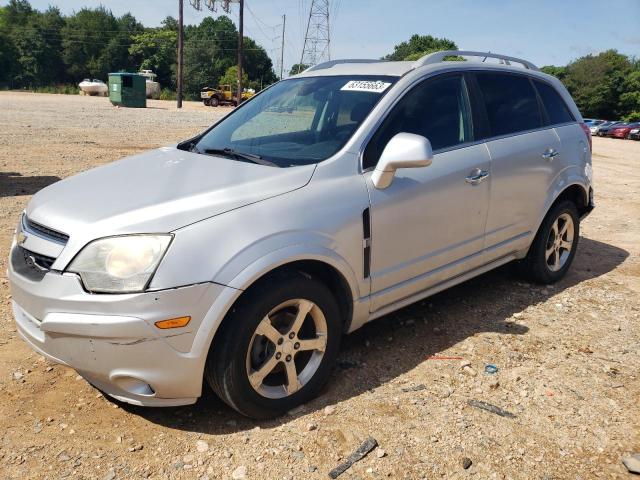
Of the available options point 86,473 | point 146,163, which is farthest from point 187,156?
point 86,473

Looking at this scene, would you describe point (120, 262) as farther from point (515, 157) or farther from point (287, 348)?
point (515, 157)

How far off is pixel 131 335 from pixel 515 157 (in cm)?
301

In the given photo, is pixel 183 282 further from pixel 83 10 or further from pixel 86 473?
pixel 83 10

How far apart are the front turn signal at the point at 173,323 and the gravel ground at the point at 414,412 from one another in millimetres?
670

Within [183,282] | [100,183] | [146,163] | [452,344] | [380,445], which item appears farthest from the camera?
[452,344]

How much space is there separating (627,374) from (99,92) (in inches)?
2546

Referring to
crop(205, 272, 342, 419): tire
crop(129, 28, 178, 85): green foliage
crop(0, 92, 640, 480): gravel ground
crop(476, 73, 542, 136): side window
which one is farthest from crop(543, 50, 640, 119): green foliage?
crop(205, 272, 342, 419): tire

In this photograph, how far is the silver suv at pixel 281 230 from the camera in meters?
2.48

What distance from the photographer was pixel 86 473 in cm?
251

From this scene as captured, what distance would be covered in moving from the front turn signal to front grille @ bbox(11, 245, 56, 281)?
621 millimetres

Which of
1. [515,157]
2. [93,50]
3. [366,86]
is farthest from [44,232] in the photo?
[93,50]

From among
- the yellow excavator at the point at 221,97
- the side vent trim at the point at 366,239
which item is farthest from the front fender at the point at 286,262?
the yellow excavator at the point at 221,97

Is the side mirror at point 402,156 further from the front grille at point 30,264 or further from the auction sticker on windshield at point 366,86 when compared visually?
the front grille at point 30,264

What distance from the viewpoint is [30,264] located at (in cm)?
274
